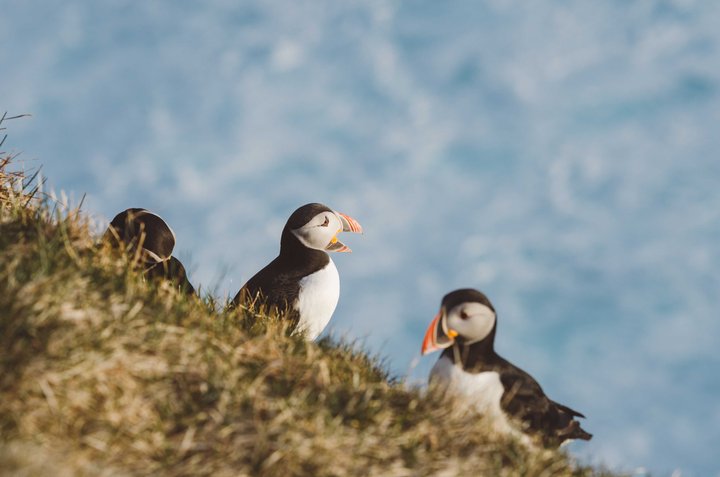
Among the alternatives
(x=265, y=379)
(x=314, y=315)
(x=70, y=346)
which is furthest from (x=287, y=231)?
(x=70, y=346)

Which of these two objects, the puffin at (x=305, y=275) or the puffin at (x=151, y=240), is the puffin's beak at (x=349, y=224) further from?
the puffin at (x=151, y=240)

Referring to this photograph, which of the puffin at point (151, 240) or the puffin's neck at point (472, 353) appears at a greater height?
the puffin at point (151, 240)

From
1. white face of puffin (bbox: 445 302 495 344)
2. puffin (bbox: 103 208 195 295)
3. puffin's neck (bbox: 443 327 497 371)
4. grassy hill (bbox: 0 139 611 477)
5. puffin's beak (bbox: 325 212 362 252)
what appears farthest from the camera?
puffin's beak (bbox: 325 212 362 252)

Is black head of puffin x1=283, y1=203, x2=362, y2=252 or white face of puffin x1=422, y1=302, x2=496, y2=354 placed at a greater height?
black head of puffin x1=283, y1=203, x2=362, y2=252

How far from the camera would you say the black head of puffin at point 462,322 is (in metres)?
7.03

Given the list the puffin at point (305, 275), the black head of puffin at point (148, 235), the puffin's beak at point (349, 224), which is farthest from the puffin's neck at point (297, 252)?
the black head of puffin at point (148, 235)

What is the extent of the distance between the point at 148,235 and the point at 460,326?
10.8ft

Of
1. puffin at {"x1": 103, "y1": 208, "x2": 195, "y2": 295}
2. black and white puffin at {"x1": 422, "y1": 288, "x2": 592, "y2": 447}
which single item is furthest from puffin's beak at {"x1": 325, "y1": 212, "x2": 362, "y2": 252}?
black and white puffin at {"x1": 422, "y1": 288, "x2": 592, "y2": 447}

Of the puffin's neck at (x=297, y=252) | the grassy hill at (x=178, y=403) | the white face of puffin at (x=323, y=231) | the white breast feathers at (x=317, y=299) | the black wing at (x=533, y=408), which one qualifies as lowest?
the grassy hill at (x=178, y=403)

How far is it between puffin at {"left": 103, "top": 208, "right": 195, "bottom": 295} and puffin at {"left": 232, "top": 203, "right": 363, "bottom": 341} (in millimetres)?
820

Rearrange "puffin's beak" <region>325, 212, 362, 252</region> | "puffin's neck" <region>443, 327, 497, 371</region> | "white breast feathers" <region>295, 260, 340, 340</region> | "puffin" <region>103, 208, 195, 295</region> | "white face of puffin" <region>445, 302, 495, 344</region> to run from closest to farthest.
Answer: "white face of puffin" <region>445, 302, 495, 344</region>
"puffin's neck" <region>443, 327, 497, 371</region>
"puffin" <region>103, 208, 195, 295</region>
"white breast feathers" <region>295, 260, 340, 340</region>
"puffin's beak" <region>325, 212, 362, 252</region>

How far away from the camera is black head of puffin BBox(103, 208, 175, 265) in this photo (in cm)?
880

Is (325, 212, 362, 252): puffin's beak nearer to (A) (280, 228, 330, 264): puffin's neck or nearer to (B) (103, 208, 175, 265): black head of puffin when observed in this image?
(A) (280, 228, 330, 264): puffin's neck

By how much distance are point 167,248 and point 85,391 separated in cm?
306
